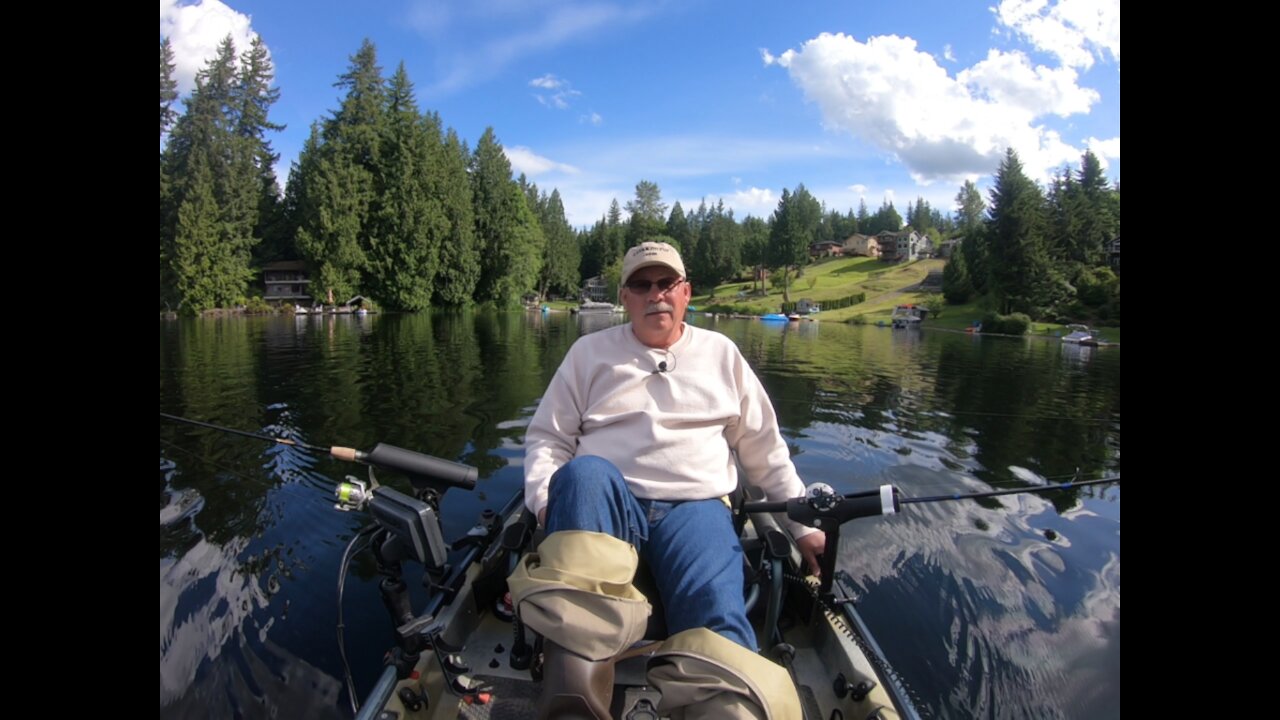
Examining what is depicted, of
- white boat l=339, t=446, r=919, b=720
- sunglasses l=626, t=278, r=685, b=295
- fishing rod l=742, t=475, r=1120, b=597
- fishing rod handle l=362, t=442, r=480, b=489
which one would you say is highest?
sunglasses l=626, t=278, r=685, b=295

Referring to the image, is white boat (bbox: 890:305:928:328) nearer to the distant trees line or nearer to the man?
the distant trees line

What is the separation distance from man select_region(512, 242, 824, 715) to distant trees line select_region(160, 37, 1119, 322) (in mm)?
61155

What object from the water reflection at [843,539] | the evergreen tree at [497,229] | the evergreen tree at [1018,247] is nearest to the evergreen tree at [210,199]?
the evergreen tree at [497,229]

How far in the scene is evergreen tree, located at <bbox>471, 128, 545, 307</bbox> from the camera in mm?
70688

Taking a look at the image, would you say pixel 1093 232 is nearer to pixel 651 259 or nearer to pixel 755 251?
pixel 755 251

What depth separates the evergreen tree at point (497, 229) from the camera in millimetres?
70688

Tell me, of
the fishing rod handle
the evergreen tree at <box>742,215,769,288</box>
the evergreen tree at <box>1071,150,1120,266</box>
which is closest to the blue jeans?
the fishing rod handle

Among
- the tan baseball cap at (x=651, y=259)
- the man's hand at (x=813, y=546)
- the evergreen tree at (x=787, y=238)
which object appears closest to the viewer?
the tan baseball cap at (x=651, y=259)

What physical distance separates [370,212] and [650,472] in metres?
65.4

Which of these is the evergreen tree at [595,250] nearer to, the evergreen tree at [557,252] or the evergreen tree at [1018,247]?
the evergreen tree at [557,252]

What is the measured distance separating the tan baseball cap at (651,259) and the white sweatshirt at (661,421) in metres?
0.38
